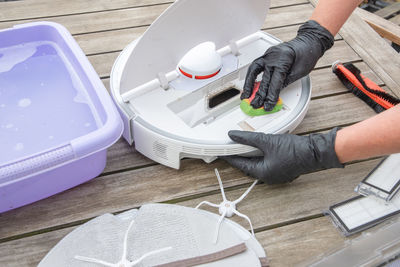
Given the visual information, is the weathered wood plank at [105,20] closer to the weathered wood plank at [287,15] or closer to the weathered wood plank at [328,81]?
the weathered wood plank at [287,15]

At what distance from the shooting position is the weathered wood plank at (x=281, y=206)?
0.94m

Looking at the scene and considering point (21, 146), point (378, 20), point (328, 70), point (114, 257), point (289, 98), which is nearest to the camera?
point (114, 257)

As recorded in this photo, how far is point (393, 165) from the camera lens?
1085mm

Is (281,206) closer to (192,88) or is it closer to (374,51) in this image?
(192,88)

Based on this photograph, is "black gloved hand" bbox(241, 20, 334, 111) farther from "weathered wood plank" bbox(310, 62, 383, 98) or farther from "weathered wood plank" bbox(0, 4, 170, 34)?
"weathered wood plank" bbox(0, 4, 170, 34)

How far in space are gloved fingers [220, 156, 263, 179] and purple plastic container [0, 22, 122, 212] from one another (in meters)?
0.34

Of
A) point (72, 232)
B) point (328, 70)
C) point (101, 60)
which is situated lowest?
point (72, 232)

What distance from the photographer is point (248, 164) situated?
1.07 m

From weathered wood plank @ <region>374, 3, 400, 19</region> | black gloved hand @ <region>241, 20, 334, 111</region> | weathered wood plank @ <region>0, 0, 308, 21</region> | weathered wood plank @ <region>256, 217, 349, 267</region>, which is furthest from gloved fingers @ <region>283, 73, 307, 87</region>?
weathered wood plank @ <region>374, 3, 400, 19</region>

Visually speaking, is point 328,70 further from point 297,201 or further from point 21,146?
point 21,146

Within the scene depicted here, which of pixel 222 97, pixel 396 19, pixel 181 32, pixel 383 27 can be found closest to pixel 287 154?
pixel 222 97

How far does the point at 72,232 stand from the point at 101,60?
2.56ft

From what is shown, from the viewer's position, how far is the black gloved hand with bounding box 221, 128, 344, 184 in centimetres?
102

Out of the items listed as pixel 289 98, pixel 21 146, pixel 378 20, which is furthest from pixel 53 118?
pixel 378 20
